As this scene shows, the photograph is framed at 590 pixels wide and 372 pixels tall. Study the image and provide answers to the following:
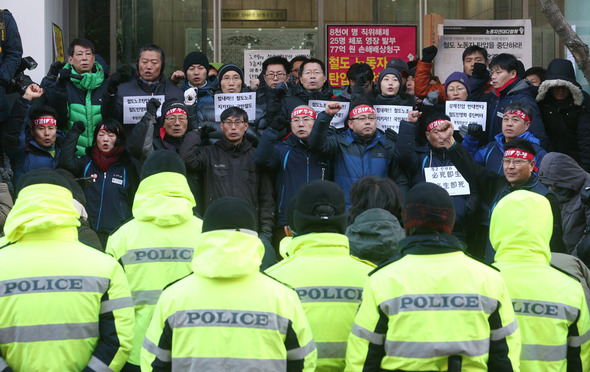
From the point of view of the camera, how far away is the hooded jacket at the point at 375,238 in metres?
4.78

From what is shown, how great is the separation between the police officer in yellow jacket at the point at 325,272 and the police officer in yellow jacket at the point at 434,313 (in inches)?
12.6

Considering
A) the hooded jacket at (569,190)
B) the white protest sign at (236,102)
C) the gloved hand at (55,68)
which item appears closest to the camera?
the hooded jacket at (569,190)

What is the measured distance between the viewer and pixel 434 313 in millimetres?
3803

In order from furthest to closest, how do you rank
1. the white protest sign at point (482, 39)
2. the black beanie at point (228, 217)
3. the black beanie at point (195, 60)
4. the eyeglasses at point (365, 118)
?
the white protest sign at point (482, 39), the black beanie at point (195, 60), the eyeglasses at point (365, 118), the black beanie at point (228, 217)

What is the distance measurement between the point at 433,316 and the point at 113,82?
17.5ft

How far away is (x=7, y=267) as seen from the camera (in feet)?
13.1

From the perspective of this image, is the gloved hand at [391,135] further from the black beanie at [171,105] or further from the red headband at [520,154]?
the black beanie at [171,105]

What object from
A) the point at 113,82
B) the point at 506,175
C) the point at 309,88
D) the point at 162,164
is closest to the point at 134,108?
the point at 113,82

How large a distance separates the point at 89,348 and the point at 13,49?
5.36 m

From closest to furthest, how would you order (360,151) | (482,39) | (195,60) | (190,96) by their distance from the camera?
(360,151), (190,96), (195,60), (482,39)

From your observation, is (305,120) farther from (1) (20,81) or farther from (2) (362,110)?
(1) (20,81)

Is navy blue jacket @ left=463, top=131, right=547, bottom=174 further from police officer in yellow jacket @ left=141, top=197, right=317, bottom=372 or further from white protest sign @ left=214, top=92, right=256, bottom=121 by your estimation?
police officer in yellow jacket @ left=141, top=197, right=317, bottom=372

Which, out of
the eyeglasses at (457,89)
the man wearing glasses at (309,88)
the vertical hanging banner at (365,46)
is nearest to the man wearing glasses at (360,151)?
the man wearing glasses at (309,88)

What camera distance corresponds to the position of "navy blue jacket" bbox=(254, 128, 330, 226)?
7.92 meters
